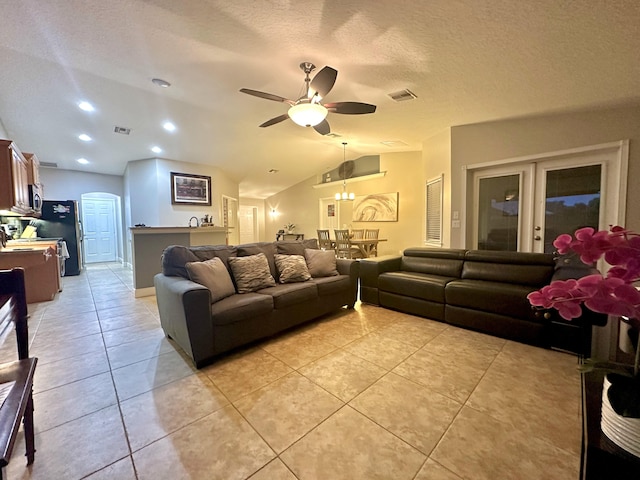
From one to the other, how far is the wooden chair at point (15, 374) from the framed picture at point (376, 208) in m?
6.36

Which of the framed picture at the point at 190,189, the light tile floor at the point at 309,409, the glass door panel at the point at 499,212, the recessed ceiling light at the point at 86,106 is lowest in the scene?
the light tile floor at the point at 309,409

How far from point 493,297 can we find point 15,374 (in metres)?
3.31

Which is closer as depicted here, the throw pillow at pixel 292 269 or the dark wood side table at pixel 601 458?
the dark wood side table at pixel 601 458

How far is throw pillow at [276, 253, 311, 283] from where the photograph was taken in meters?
3.02

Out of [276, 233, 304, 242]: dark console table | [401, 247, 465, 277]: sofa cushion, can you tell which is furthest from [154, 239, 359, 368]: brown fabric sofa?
[276, 233, 304, 242]: dark console table

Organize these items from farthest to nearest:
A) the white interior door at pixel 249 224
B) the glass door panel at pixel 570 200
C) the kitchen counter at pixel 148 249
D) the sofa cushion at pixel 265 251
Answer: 1. the white interior door at pixel 249 224
2. the kitchen counter at pixel 148 249
3. the glass door panel at pixel 570 200
4. the sofa cushion at pixel 265 251

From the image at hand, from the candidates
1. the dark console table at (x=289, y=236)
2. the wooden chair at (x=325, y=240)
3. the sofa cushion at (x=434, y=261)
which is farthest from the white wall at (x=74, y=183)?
the sofa cushion at (x=434, y=261)

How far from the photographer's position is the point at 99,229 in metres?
7.88

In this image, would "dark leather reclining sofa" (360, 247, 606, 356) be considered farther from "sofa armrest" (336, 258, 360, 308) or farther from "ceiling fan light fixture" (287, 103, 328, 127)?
"ceiling fan light fixture" (287, 103, 328, 127)

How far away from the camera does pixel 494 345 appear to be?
2469 millimetres

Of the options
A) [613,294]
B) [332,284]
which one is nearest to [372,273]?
[332,284]

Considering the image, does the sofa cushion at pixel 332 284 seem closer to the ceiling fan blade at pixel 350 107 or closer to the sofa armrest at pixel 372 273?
the sofa armrest at pixel 372 273

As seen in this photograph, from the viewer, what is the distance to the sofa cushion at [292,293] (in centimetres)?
259

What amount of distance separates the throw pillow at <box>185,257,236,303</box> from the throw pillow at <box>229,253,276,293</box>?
103 millimetres
